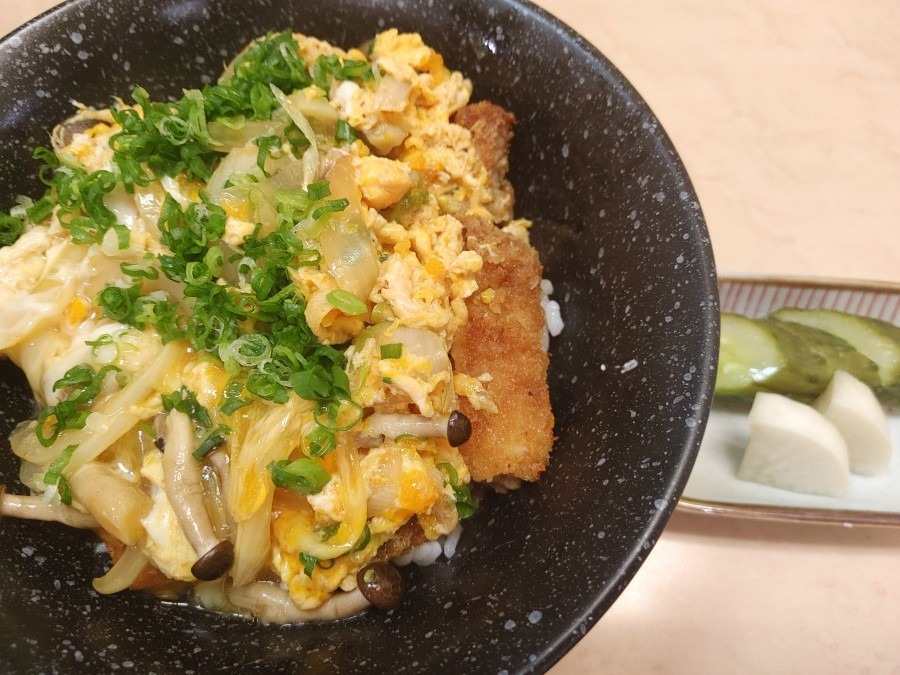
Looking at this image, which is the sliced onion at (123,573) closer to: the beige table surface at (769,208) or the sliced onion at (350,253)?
the sliced onion at (350,253)

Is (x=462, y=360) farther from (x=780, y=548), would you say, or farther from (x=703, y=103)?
(x=703, y=103)

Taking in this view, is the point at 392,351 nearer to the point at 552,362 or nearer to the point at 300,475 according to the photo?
the point at 300,475

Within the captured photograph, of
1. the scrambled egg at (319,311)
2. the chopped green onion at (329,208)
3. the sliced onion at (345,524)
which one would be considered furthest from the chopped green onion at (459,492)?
the chopped green onion at (329,208)

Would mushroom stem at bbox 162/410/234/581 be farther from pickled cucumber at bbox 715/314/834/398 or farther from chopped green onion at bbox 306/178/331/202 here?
pickled cucumber at bbox 715/314/834/398

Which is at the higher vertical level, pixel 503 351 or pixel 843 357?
pixel 503 351

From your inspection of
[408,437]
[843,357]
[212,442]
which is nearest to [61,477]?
[212,442]

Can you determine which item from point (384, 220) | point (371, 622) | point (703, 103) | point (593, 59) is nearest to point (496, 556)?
point (371, 622)
